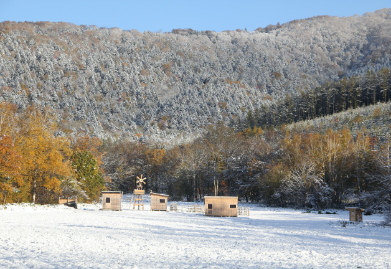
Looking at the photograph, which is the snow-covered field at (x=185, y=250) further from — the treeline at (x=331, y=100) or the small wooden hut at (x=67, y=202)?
the treeline at (x=331, y=100)

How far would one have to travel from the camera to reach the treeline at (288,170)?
47.4 m

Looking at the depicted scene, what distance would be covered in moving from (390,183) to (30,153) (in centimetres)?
4405

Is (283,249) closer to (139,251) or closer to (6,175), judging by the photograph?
(139,251)

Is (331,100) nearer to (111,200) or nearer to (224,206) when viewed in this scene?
(224,206)

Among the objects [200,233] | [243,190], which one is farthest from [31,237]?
[243,190]

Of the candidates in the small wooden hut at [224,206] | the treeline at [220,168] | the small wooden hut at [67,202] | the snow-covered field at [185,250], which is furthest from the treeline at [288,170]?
the small wooden hut at [67,202]

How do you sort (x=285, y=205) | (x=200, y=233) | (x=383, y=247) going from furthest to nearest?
(x=285, y=205)
(x=200, y=233)
(x=383, y=247)

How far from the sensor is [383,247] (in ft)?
52.4

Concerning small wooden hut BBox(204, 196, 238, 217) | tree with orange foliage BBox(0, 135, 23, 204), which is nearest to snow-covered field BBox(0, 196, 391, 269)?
tree with orange foliage BBox(0, 135, 23, 204)

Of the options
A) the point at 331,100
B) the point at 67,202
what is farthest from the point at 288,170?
the point at 331,100

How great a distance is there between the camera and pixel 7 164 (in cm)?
2917

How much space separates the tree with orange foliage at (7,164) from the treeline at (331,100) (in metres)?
100

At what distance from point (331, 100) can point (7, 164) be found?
116895 mm

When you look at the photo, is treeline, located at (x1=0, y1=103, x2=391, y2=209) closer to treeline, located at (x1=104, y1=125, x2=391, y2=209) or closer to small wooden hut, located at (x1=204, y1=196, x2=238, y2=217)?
treeline, located at (x1=104, y1=125, x2=391, y2=209)
